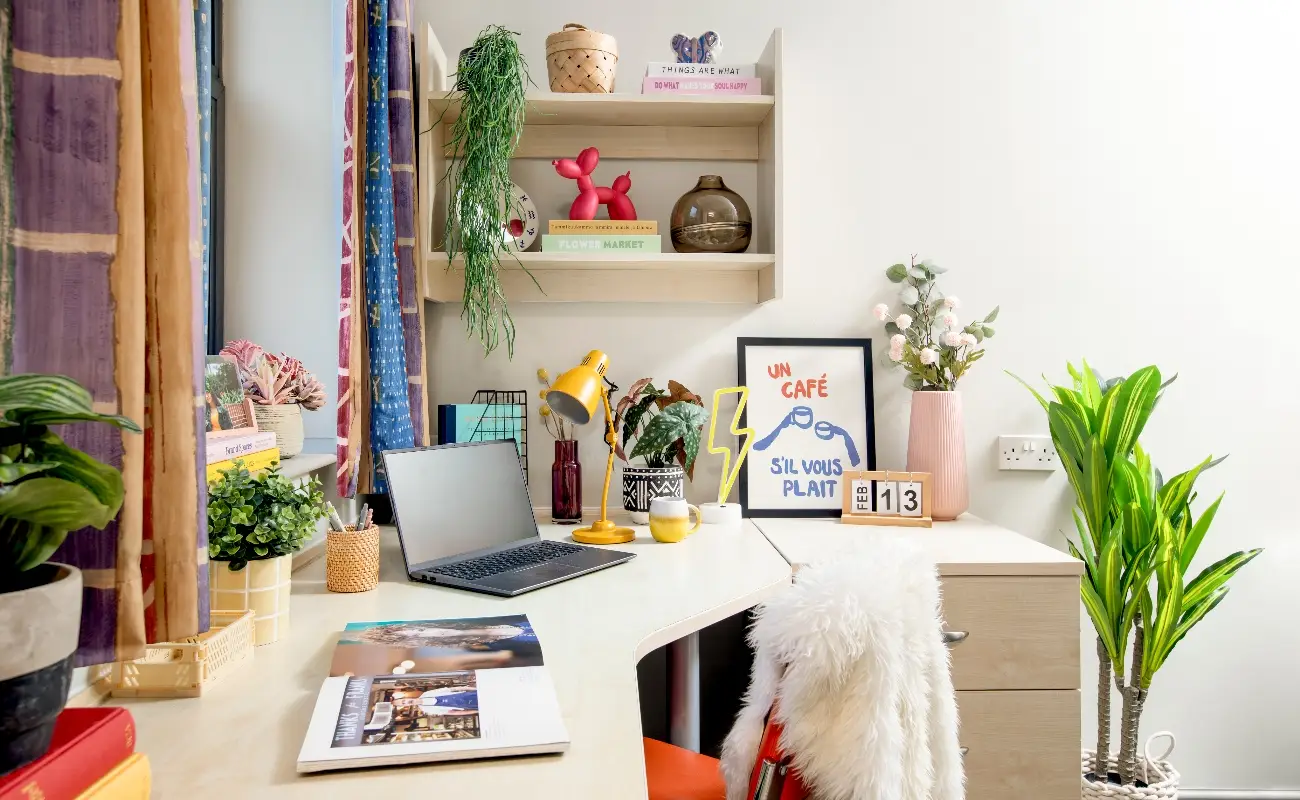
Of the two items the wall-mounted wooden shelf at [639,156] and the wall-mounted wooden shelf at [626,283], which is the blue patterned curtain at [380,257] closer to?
the wall-mounted wooden shelf at [639,156]

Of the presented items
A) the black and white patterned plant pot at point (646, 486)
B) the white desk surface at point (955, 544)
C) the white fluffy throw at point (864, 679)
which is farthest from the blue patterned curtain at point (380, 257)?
the white fluffy throw at point (864, 679)

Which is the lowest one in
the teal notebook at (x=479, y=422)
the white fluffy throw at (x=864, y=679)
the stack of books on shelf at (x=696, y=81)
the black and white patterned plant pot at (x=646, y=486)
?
the white fluffy throw at (x=864, y=679)

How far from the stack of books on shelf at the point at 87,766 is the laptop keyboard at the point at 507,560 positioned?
724 millimetres

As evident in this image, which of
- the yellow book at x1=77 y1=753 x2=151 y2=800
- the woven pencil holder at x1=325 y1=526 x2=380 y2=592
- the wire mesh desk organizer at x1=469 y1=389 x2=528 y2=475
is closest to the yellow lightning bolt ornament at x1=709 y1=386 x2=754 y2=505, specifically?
the wire mesh desk organizer at x1=469 y1=389 x2=528 y2=475

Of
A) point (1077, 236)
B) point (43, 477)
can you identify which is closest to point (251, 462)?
point (43, 477)

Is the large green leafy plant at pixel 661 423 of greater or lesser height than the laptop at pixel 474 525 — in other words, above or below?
above

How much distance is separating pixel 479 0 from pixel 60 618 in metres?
1.96

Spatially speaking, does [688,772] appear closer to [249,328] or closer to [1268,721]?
[249,328]

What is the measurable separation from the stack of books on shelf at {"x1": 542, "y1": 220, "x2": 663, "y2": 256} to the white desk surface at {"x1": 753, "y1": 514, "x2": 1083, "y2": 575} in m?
0.70

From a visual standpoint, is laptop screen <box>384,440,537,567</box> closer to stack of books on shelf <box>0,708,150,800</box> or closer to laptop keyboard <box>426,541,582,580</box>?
laptop keyboard <box>426,541,582,580</box>

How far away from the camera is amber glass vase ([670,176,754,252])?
2.04 metres

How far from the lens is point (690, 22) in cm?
220

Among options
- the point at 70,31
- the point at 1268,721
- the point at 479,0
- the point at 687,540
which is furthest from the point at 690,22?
the point at 1268,721

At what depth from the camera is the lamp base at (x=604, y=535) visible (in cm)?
174
